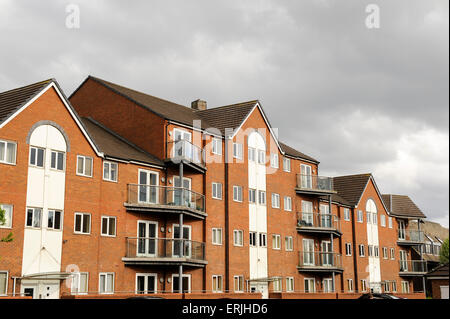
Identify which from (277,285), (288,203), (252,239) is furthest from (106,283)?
(288,203)

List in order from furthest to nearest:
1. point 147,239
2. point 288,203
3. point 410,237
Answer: point 410,237
point 288,203
point 147,239

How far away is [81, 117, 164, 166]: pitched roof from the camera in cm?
3166

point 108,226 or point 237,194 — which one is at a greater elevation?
point 237,194

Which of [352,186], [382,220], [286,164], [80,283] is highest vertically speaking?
[352,186]

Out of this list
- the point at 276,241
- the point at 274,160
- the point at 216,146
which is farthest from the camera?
the point at 274,160

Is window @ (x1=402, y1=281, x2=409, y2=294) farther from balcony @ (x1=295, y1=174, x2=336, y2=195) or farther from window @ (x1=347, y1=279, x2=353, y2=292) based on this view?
balcony @ (x1=295, y1=174, x2=336, y2=195)

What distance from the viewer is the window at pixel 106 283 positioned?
29.2m

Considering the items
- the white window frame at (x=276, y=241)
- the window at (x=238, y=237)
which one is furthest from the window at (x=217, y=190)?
the white window frame at (x=276, y=241)

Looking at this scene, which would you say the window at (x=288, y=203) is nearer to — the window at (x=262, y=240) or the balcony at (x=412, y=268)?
the window at (x=262, y=240)

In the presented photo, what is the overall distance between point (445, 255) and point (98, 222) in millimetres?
49280

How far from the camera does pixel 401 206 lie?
201ft

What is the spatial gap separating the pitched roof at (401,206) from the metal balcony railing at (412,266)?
199 inches

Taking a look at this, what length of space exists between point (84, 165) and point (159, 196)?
200 inches

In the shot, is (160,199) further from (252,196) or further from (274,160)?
(274,160)
